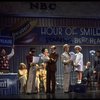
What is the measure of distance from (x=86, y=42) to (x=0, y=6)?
13.3 feet

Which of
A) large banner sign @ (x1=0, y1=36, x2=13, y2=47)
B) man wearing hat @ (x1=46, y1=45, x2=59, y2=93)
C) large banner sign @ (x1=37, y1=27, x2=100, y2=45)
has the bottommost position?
man wearing hat @ (x1=46, y1=45, x2=59, y2=93)

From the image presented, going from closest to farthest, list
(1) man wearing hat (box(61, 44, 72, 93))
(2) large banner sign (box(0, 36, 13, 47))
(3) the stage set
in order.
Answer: (1) man wearing hat (box(61, 44, 72, 93)), (2) large banner sign (box(0, 36, 13, 47)), (3) the stage set

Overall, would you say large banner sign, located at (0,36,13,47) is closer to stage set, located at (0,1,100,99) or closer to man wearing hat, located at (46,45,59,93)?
stage set, located at (0,1,100,99)

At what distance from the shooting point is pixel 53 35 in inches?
662

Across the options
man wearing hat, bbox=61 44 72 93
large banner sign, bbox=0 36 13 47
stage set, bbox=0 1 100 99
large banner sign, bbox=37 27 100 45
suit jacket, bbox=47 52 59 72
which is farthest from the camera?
large banner sign, bbox=37 27 100 45

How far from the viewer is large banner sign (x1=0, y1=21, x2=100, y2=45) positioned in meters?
16.5

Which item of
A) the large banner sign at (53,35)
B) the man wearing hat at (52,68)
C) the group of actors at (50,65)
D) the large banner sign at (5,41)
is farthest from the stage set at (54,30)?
the man wearing hat at (52,68)

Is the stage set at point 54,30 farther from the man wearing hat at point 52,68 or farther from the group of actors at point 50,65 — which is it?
the man wearing hat at point 52,68

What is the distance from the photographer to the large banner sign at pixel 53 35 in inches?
650

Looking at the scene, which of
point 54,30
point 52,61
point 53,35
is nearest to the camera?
point 52,61

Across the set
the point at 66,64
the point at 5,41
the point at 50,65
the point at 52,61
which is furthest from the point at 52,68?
the point at 5,41

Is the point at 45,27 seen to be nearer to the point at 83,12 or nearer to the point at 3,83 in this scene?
the point at 83,12

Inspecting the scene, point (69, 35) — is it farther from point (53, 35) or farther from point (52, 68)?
point (52, 68)

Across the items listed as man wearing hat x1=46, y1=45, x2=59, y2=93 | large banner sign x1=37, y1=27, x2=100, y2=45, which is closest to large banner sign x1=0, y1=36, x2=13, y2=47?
man wearing hat x1=46, y1=45, x2=59, y2=93
